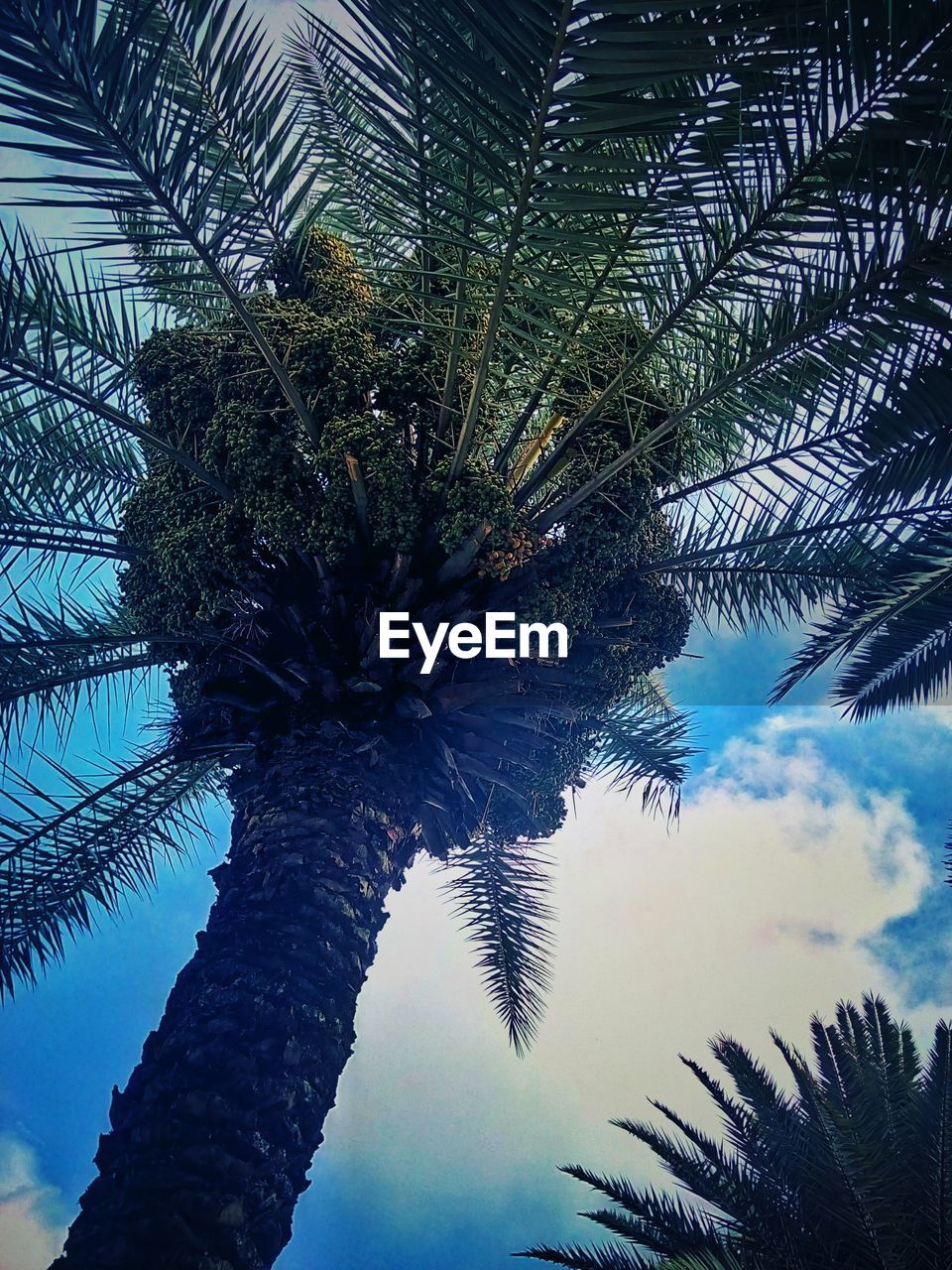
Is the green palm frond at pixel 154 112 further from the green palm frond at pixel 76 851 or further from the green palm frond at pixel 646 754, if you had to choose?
the green palm frond at pixel 646 754

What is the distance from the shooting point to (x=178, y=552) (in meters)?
3.46

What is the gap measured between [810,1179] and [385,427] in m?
2.90

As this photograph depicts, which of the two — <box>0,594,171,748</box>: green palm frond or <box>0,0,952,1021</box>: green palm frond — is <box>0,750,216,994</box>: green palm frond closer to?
<box>0,594,171,748</box>: green palm frond

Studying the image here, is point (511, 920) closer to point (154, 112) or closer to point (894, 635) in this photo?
point (894, 635)

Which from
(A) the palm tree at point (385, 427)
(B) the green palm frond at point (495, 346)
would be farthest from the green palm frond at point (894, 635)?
(A) the palm tree at point (385, 427)

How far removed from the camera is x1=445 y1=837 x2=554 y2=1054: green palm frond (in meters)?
5.10

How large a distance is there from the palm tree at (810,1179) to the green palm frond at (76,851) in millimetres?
2117

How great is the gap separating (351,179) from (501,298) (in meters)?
1.81

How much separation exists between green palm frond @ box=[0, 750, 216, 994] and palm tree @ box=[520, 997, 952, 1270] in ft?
6.95

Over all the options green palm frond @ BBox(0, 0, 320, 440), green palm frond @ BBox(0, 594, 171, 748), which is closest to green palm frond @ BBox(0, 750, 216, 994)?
green palm frond @ BBox(0, 594, 171, 748)

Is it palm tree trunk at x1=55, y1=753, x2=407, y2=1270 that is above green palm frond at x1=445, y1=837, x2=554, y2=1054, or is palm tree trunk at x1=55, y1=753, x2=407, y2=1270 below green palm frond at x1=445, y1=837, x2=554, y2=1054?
below

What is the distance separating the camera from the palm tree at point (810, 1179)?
3119 millimetres

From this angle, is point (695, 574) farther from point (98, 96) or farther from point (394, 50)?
point (98, 96)

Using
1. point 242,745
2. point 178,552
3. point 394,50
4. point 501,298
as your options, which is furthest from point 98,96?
point 242,745
